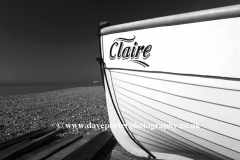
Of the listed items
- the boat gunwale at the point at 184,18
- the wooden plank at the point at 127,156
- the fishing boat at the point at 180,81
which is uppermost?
the boat gunwale at the point at 184,18

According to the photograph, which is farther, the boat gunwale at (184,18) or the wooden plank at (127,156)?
the wooden plank at (127,156)

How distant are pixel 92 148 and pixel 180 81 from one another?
2.50 meters

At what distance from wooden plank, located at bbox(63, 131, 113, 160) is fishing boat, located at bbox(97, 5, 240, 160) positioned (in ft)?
2.98

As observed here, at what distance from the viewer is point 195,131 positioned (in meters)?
1.97

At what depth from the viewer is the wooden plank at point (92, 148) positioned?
2809 mm

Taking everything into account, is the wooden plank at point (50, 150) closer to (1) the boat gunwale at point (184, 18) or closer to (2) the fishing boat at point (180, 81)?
(2) the fishing boat at point (180, 81)

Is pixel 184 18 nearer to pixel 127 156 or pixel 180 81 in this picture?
pixel 180 81

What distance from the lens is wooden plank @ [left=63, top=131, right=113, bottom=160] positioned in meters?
2.81

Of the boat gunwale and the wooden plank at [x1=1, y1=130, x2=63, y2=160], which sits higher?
the boat gunwale

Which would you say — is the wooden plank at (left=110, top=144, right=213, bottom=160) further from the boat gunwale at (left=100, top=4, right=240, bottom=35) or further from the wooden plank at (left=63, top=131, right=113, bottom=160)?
the boat gunwale at (left=100, top=4, right=240, bottom=35)

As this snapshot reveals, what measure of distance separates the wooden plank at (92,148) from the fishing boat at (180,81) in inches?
35.7

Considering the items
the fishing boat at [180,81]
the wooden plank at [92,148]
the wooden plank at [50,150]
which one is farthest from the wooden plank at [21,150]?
the fishing boat at [180,81]

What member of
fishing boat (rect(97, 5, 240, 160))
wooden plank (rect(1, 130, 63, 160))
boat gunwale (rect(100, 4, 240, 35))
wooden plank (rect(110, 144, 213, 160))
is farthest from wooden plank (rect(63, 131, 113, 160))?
boat gunwale (rect(100, 4, 240, 35))

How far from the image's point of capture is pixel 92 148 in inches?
129
